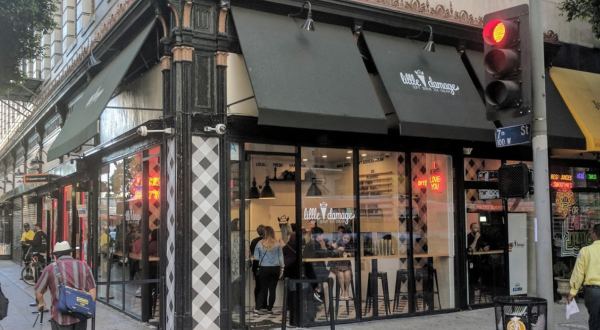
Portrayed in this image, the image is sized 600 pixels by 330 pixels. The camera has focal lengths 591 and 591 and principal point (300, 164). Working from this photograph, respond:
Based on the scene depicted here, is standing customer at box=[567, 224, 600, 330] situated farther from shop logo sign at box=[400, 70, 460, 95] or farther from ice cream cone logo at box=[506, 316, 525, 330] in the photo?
shop logo sign at box=[400, 70, 460, 95]

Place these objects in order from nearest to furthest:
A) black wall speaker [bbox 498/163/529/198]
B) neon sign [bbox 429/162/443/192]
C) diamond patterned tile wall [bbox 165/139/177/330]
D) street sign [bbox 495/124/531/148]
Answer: black wall speaker [bbox 498/163/529/198] < street sign [bbox 495/124/531/148] < diamond patterned tile wall [bbox 165/139/177/330] < neon sign [bbox 429/162/443/192]

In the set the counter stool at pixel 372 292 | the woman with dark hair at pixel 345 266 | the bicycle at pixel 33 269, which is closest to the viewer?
the woman with dark hair at pixel 345 266

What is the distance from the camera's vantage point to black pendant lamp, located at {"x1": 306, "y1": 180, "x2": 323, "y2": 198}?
11102 millimetres

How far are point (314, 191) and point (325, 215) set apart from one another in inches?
19.9

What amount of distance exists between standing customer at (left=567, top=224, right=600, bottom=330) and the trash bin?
6.59 feet

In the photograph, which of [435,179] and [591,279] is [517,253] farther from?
[591,279]

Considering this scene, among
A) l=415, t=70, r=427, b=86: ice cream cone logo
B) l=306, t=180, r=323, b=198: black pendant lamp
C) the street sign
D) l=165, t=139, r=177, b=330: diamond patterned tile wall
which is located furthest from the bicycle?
the street sign

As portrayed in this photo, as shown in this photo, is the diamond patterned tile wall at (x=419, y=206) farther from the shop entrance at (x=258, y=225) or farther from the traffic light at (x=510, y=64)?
the traffic light at (x=510, y=64)

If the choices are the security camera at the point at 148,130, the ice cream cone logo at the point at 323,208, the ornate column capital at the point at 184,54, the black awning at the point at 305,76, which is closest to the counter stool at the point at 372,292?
the ice cream cone logo at the point at 323,208

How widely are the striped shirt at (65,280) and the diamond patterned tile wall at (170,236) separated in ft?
7.35

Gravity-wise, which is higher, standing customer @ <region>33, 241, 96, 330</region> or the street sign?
the street sign

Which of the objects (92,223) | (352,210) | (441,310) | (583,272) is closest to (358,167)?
(352,210)

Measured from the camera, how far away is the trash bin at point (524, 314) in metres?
6.27

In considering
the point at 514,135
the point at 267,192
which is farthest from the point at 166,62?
the point at 514,135
